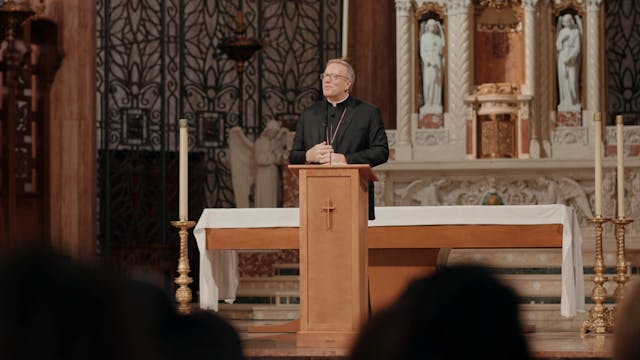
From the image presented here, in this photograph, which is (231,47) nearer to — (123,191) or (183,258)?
(123,191)

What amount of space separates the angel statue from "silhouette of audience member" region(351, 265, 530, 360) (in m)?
11.6

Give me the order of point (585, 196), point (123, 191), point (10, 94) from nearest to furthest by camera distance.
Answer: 1. point (10, 94)
2. point (585, 196)
3. point (123, 191)

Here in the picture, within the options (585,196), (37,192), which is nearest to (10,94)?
(37,192)

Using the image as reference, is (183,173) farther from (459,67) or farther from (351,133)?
(459,67)

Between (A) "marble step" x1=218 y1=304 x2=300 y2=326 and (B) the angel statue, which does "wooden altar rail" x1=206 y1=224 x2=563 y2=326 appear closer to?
(A) "marble step" x1=218 y1=304 x2=300 y2=326

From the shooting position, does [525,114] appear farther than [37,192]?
Yes

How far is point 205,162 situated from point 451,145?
138 inches

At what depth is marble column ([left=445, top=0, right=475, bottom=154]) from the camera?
12273 mm

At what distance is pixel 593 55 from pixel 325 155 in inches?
269

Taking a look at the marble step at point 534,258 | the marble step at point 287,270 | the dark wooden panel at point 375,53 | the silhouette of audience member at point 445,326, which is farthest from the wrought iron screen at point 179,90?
the silhouette of audience member at point 445,326

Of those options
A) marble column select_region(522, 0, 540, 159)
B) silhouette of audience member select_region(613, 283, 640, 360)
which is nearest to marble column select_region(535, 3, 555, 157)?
marble column select_region(522, 0, 540, 159)

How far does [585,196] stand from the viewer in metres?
12.0

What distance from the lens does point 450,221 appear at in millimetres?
7312

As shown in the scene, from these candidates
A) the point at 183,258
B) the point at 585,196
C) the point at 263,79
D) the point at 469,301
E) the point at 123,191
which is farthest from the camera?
the point at 263,79
